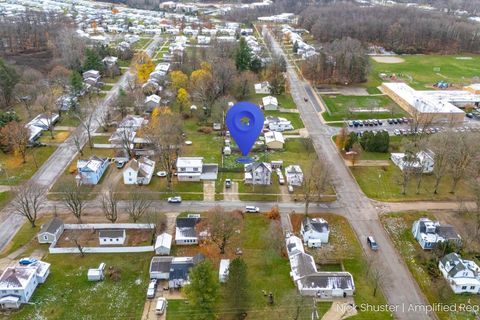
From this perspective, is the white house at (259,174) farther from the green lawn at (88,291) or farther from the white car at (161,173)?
the green lawn at (88,291)

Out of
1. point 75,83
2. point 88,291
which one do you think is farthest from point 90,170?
point 75,83

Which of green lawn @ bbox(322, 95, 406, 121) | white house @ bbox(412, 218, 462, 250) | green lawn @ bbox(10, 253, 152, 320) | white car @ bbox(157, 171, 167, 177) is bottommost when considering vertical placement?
green lawn @ bbox(10, 253, 152, 320)

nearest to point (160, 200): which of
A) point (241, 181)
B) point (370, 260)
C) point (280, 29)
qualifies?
point (241, 181)

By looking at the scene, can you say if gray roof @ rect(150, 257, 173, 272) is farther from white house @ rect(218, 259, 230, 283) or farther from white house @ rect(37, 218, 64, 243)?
white house @ rect(37, 218, 64, 243)

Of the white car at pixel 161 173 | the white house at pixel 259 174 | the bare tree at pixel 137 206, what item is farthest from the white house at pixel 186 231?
the white car at pixel 161 173

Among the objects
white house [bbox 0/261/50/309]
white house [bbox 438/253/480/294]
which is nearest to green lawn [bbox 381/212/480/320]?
white house [bbox 438/253/480/294]

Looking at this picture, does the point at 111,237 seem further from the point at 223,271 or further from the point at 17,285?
the point at 223,271
